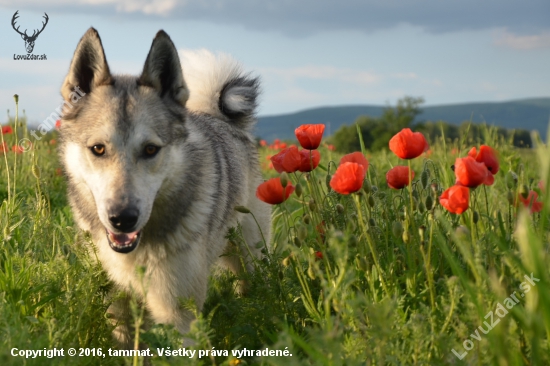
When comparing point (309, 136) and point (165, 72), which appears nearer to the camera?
point (309, 136)

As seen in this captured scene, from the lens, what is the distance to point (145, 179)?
3008 millimetres

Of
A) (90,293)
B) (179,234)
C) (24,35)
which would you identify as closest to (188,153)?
(179,234)

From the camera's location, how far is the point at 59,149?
351 centimetres

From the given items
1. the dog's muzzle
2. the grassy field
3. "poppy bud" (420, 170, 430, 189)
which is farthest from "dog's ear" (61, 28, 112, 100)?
"poppy bud" (420, 170, 430, 189)

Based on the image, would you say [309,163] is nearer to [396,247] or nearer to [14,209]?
[396,247]

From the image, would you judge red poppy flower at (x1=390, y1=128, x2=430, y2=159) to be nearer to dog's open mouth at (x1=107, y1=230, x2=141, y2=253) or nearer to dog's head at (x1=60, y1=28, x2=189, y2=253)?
dog's head at (x1=60, y1=28, x2=189, y2=253)

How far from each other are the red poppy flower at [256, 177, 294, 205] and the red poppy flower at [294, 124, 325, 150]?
0.28 meters

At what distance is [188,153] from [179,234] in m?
0.52

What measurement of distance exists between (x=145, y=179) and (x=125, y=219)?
0.27 m

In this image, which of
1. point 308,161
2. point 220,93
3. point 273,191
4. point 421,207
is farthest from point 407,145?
point 220,93

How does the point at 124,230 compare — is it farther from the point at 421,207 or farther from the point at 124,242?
the point at 421,207

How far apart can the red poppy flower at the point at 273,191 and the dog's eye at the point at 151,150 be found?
642mm

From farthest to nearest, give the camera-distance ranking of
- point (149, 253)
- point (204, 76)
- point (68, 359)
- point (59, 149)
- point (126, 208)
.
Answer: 1. point (204, 76)
2. point (59, 149)
3. point (149, 253)
4. point (126, 208)
5. point (68, 359)

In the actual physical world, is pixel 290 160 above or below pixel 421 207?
above
